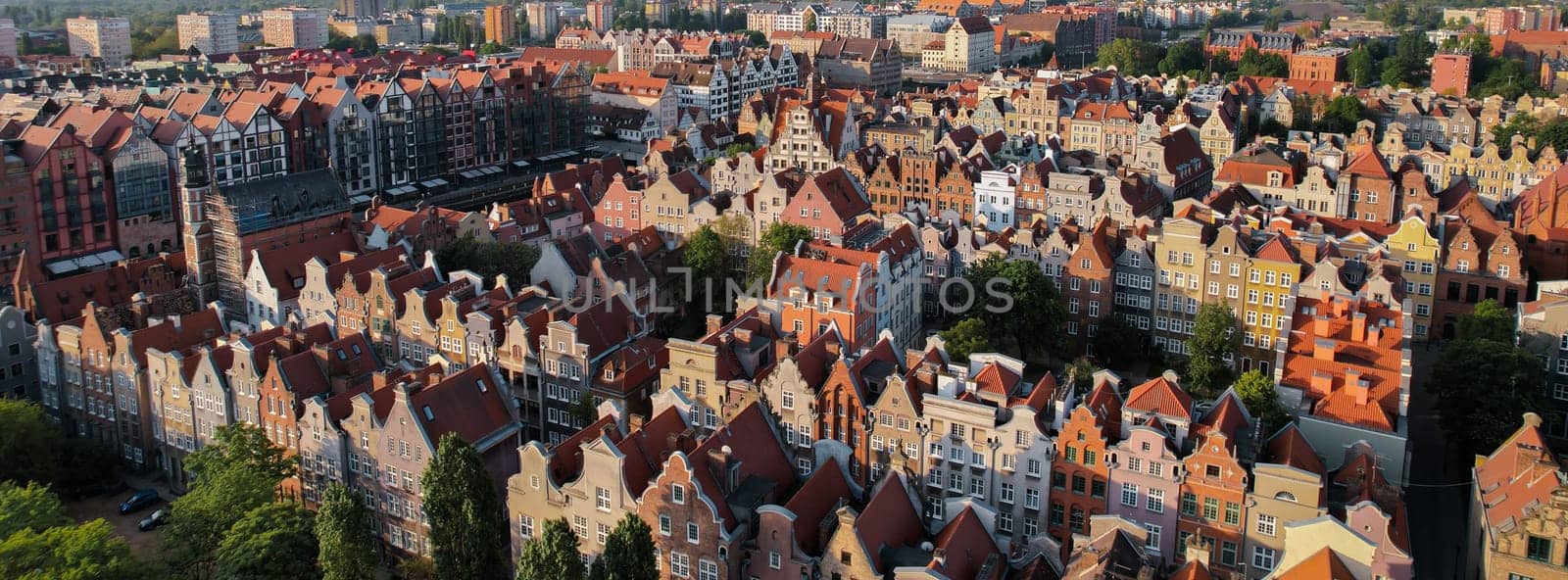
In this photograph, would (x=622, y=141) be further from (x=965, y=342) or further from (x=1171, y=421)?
(x=1171, y=421)

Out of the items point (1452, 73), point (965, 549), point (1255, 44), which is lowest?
point (965, 549)

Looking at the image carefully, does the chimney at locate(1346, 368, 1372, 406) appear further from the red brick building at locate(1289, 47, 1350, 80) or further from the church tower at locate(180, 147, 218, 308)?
the red brick building at locate(1289, 47, 1350, 80)

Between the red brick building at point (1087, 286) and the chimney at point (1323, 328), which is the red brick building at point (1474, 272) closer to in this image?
the chimney at point (1323, 328)

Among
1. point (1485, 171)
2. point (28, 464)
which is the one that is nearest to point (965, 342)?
point (28, 464)

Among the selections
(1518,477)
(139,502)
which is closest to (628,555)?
(139,502)

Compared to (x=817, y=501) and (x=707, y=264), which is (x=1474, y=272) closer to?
(x=707, y=264)

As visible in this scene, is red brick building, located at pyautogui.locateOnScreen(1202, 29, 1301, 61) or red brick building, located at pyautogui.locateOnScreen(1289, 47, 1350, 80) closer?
red brick building, located at pyautogui.locateOnScreen(1289, 47, 1350, 80)

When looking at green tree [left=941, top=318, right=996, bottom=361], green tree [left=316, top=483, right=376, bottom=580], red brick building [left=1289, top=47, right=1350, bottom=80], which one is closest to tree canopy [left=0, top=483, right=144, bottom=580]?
green tree [left=316, top=483, right=376, bottom=580]

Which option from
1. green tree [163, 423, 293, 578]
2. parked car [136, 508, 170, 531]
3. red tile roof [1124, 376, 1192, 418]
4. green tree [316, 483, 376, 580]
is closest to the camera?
green tree [316, 483, 376, 580]
